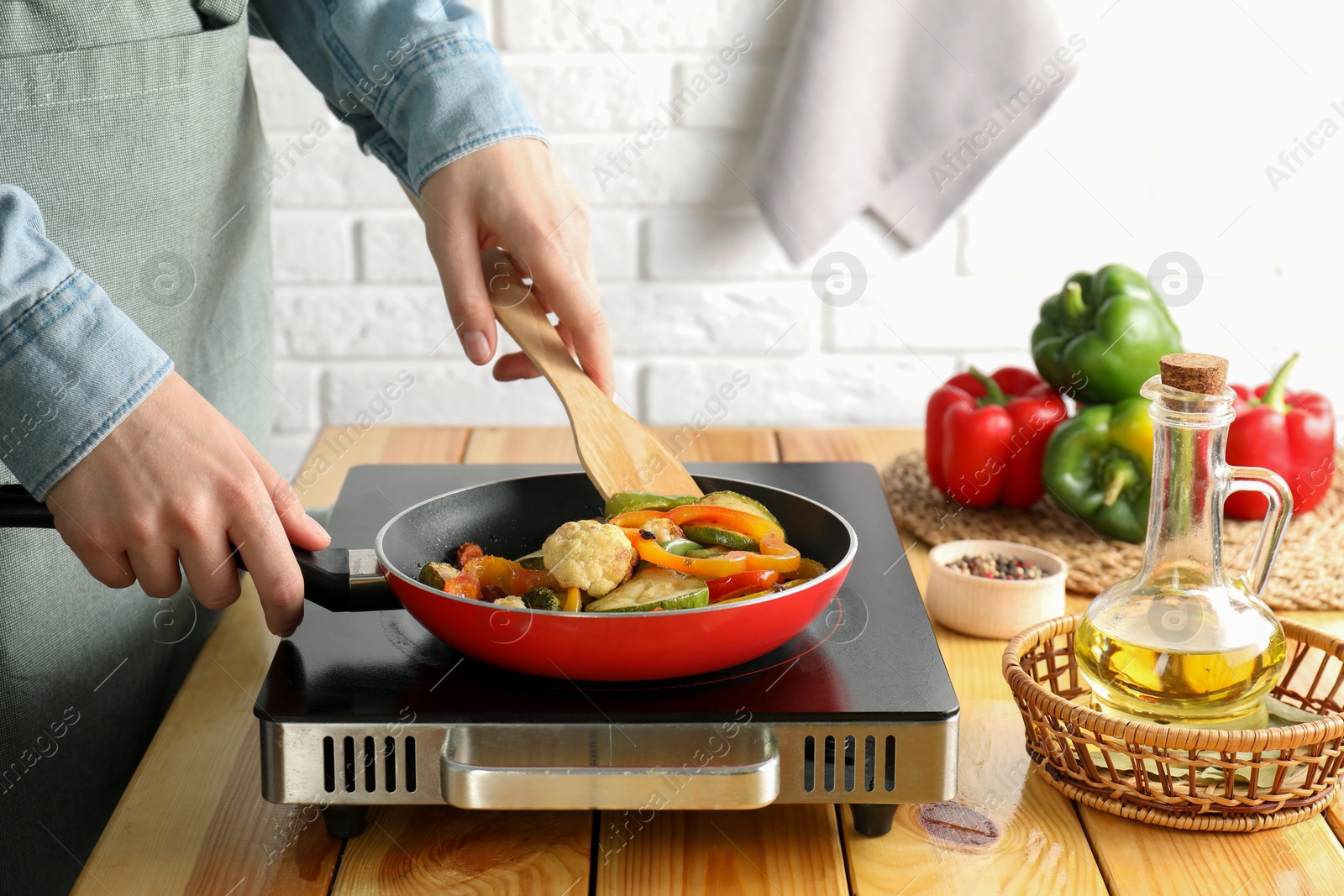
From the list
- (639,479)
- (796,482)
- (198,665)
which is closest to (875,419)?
(796,482)

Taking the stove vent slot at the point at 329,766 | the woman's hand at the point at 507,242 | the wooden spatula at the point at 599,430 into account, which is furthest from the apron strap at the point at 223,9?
the stove vent slot at the point at 329,766

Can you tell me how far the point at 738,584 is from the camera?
0.77 m

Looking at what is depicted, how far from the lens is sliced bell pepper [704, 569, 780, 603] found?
0.77 metres

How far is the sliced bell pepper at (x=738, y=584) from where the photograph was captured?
77 centimetres

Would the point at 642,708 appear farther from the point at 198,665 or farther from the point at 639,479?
the point at 198,665

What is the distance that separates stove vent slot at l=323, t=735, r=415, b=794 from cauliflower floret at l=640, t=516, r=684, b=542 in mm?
219

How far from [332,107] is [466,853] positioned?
81cm

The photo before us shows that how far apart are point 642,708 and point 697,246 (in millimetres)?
1362

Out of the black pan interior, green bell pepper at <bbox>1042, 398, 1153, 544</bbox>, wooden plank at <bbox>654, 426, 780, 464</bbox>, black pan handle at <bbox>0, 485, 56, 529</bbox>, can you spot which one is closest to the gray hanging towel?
wooden plank at <bbox>654, 426, 780, 464</bbox>

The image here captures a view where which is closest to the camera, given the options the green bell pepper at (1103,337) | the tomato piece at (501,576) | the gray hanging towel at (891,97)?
the tomato piece at (501,576)

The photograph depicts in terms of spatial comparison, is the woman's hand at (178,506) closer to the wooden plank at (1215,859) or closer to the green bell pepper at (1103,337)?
the wooden plank at (1215,859)

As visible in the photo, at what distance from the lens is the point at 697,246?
197 cm

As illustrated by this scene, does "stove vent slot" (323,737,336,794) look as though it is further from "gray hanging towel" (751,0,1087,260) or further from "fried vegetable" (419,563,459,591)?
"gray hanging towel" (751,0,1087,260)

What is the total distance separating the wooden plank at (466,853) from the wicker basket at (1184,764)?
0.95 feet
